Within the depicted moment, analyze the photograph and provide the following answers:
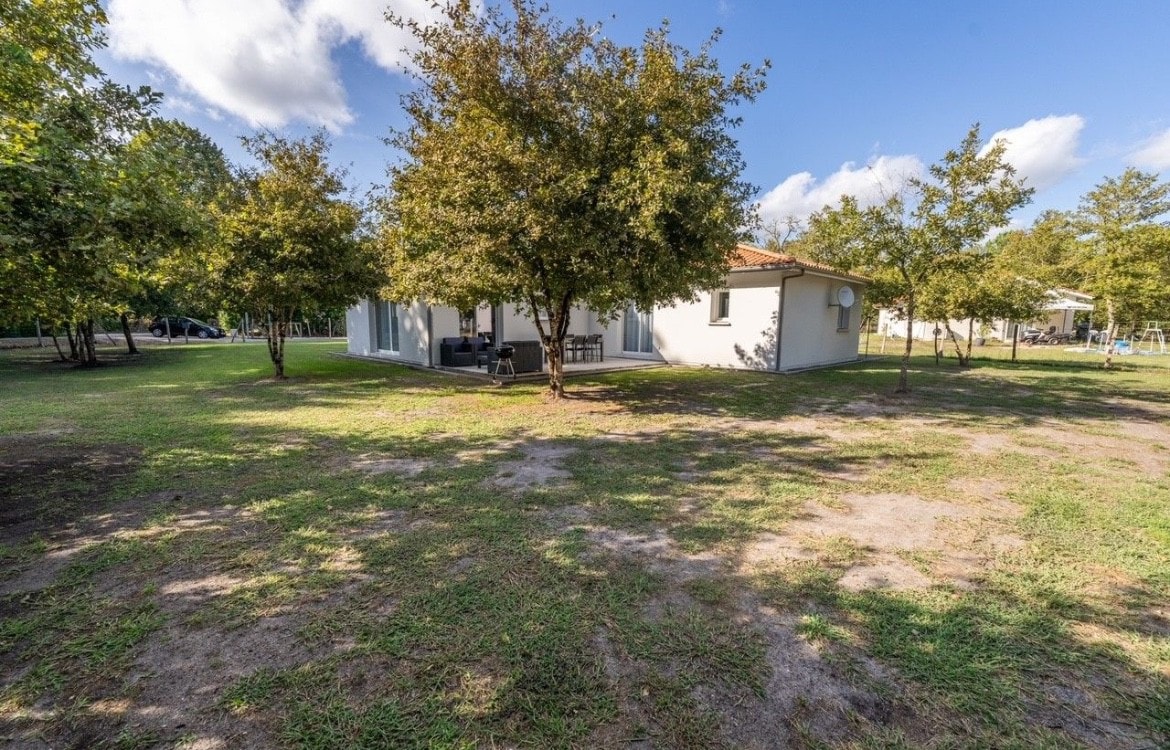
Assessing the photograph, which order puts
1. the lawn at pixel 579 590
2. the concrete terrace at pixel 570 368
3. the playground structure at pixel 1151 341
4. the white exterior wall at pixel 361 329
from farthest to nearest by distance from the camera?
1. the playground structure at pixel 1151 341
2. the white exterior wall at pixel 361 329
3. the concrete terrace at pixel 570 368
4. the lawn at pixel 579 590

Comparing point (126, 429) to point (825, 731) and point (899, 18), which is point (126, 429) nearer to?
point (825, 731)

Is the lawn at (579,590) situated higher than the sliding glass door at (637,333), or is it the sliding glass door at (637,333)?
the sliding glass door at (637,333)

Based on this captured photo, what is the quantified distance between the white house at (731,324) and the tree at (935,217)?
3464mm

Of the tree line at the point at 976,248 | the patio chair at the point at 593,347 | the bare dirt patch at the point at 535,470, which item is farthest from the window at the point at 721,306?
the bare dirt patch at the point at 535,470

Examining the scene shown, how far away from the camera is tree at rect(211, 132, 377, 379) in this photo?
10.1m

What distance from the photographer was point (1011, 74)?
1104cm

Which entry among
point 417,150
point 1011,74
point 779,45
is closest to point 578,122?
point 417,150

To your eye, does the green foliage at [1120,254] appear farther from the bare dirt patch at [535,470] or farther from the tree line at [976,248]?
the bare dirt patch at [535,470]

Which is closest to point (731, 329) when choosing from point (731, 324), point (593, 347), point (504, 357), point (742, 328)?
point (731, 324)

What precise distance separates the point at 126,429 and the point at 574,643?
7997 mm

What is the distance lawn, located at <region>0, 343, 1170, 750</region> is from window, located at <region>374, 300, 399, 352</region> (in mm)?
10677

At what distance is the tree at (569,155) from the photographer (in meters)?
7.08

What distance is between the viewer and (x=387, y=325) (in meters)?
17.5

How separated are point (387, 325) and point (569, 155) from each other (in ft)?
40.6
